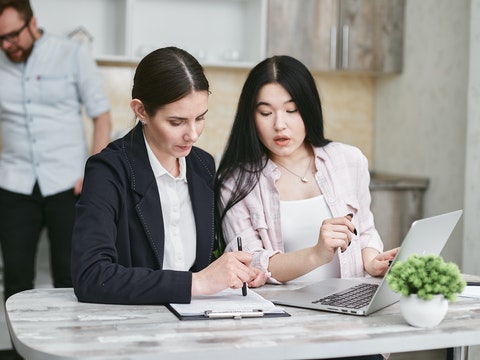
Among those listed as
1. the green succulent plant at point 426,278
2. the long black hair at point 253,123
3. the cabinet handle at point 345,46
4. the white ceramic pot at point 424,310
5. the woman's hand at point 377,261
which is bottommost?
the woman's hand at point 377,261

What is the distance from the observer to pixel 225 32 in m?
4.57

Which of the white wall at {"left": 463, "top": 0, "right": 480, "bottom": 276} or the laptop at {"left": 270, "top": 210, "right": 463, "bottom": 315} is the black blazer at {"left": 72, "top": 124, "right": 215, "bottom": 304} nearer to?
the laptop at {"left": 270, "top": 210, "right": 463, "bottom": 315}

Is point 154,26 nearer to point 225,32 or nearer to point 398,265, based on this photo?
point 225,32

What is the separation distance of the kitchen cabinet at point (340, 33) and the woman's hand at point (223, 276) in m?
2.73

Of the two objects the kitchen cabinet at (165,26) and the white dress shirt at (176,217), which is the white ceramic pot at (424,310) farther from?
the kitchen cabinet at (165,26)

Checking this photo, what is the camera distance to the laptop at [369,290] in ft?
5.47

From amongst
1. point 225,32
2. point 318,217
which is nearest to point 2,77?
point 225,32

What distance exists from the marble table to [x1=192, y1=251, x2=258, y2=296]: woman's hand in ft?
0.33

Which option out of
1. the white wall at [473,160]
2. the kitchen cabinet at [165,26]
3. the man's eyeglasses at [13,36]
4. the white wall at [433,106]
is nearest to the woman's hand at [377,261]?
the white wall at [473,160]

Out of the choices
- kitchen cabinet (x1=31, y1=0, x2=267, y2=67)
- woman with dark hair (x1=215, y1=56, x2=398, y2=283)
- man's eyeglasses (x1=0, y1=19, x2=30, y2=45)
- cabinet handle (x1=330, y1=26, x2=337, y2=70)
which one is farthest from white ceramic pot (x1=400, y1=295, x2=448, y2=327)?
cabinet handle (x1=330, y1=26, x2=337, y2=70)

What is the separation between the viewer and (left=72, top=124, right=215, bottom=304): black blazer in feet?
5.70

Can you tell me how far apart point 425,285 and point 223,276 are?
44 centimetres

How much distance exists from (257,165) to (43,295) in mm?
788

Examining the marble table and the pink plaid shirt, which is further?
the pink plaid shirt
